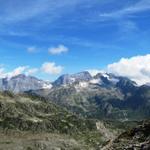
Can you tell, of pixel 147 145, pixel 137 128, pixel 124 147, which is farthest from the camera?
pixel 137 128

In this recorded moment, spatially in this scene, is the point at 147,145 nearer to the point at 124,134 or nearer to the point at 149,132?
the point at 149,132

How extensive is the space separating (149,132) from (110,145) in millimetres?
3314

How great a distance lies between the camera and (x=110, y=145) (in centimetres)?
2884

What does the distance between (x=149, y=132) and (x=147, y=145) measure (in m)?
2.24

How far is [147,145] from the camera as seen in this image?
24766 millimetres

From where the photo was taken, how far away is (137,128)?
93.2ft

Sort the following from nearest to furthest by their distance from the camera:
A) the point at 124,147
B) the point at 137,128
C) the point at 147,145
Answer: the point at 147,145
the point at 124,147
the point at 137,128

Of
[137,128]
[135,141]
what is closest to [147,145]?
[135,141]

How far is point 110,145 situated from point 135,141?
8.73 ft

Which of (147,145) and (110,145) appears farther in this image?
(110,145)

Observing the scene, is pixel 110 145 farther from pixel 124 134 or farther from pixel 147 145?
pixel 147 145

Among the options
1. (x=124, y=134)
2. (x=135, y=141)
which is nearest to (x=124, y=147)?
(x=135, y=141)

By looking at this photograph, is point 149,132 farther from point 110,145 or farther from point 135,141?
point 110,145

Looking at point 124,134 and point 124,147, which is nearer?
point 124,147
